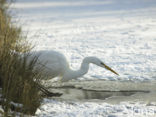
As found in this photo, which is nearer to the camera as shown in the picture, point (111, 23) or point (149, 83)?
point (149, 83)

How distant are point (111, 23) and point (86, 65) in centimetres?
747

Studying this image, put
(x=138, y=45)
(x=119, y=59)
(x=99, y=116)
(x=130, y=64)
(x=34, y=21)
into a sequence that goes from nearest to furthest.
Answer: (x=99, y=116)
(x=130, y=64)
(x=119, y=59)
(x=138, y=45)
(x=34, y=21)

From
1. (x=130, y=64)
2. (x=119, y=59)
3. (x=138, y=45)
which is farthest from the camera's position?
(x=138, y=45)

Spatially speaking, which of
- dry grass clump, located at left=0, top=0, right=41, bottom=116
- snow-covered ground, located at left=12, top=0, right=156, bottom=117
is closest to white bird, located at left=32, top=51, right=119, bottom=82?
snow-covered ground, located at left=12, top=0, right=156, bottom=117

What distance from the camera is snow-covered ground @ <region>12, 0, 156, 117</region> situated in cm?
409

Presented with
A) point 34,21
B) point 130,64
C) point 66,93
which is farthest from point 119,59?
point 34,21

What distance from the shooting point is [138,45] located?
28.9 feet

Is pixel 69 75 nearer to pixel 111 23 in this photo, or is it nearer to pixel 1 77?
pixel 1 77

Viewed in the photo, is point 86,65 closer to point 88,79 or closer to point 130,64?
point 88,79

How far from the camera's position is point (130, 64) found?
668cm

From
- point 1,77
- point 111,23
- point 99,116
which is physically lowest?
point 99,116

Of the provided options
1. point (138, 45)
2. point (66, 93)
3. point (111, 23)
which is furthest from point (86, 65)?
point (111, 23)

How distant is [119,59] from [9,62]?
3819mm

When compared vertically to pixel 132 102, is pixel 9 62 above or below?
above
